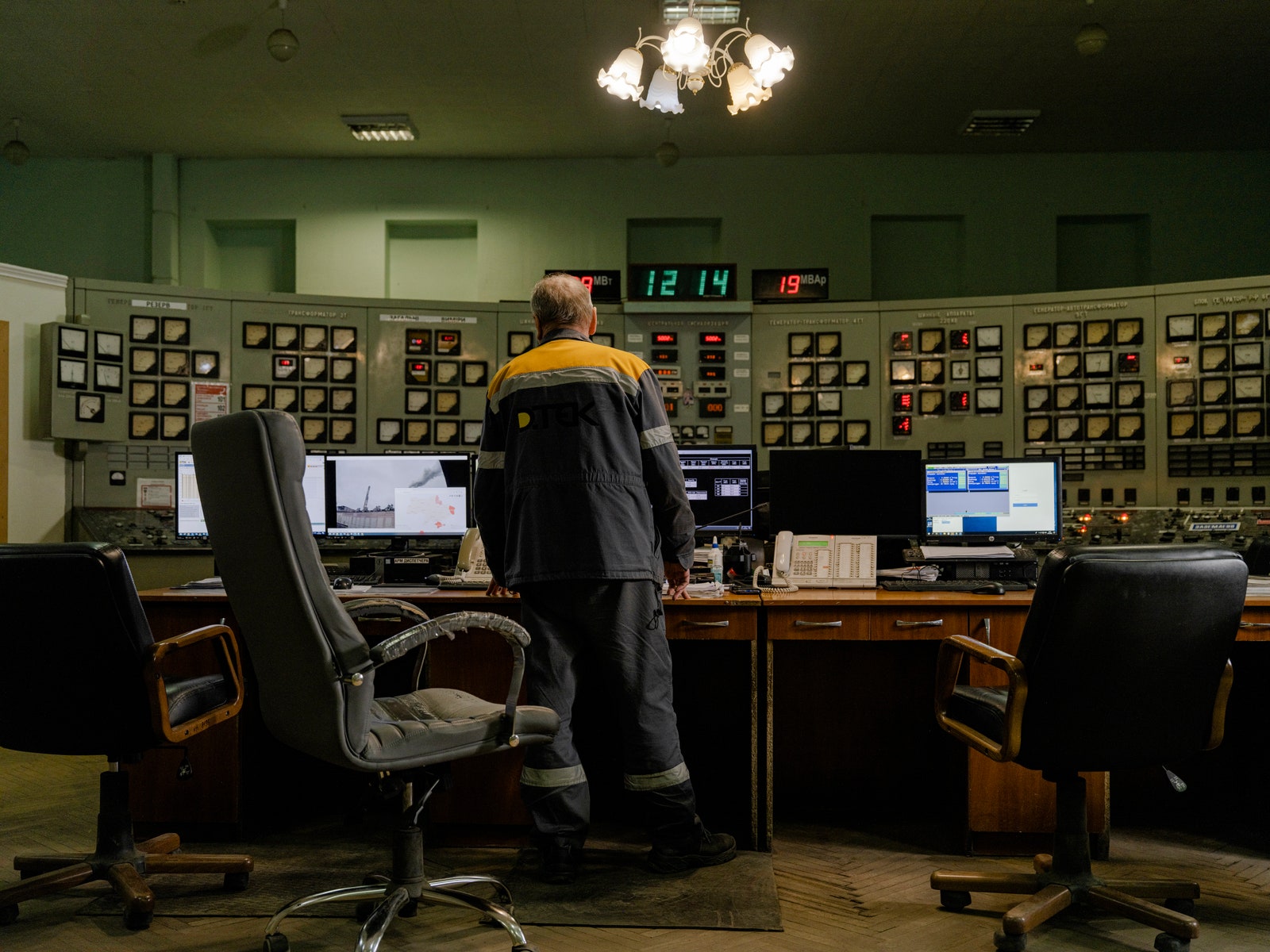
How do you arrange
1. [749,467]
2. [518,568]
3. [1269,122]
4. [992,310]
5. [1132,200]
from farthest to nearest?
1. [1132,200]
2. [1269,122]
3. [992,310]
4. [749,467]
5. [518,568]

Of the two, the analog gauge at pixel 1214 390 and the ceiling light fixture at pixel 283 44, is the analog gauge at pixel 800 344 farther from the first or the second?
the ceiling light fixture at pixel 283 44

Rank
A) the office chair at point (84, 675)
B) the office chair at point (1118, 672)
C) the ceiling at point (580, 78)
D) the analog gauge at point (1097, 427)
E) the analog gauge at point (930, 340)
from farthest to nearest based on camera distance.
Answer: the analog gauge at point (930, 340)
the analog gauge at point (1097, 427)
the ceiling at point (580, 78)
the office chair at point (84, 675)
the office chair at point (1118, 672)

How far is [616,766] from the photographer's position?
281 centimetres

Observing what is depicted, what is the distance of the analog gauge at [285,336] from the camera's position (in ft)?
18.4

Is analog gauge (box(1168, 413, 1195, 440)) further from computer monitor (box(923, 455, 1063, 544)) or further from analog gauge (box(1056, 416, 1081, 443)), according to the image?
computer monitor (box(923, 455, 1063, 544))

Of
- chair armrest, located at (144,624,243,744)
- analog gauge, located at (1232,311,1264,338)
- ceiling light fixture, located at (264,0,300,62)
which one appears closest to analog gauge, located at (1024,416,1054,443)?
analog gauge, located at (1232,311,1264,338)

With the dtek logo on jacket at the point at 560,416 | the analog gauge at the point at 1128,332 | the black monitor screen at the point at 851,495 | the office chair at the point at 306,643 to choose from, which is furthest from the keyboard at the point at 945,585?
the analog gauge at the point at 1128,332

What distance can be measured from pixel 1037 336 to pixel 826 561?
3442 millimetres

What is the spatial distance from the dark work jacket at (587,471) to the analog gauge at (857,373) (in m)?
3.64

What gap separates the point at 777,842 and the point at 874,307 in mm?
3864

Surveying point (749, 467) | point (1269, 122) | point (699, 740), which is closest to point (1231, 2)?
point (1269, 122)

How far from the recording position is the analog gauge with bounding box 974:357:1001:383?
5.57 metres

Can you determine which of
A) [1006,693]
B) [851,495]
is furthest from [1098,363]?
[1006,693]

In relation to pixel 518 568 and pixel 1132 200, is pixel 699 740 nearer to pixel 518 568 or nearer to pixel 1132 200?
pixel 518 568
